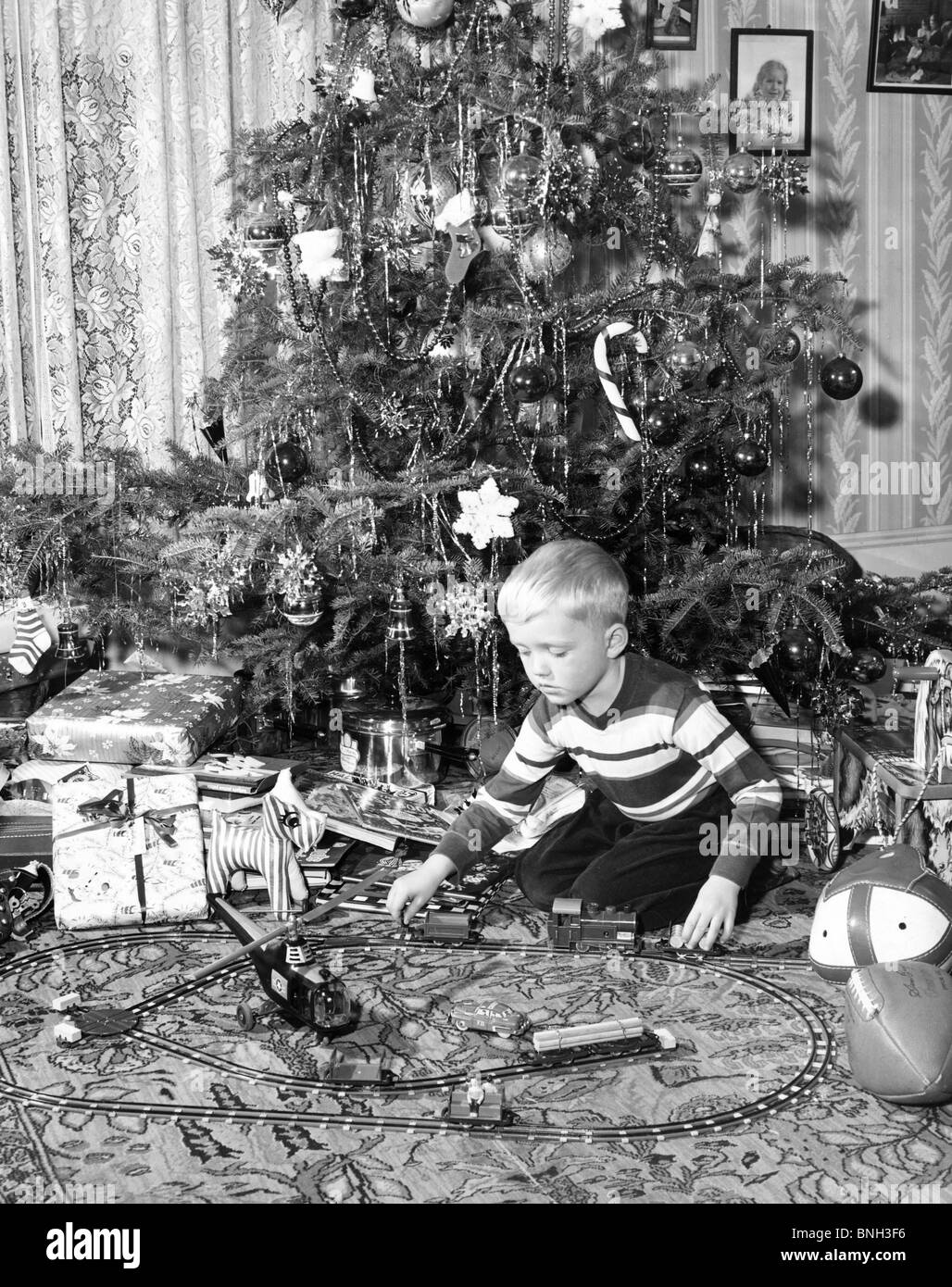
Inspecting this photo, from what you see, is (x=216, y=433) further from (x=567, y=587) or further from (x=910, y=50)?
(x=910, y=50)

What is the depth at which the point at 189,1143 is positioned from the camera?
5.73ft

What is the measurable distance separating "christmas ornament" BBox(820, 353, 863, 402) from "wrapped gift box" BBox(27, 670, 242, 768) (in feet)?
5.84

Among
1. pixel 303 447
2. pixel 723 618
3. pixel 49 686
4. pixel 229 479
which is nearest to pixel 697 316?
pixel 723 618

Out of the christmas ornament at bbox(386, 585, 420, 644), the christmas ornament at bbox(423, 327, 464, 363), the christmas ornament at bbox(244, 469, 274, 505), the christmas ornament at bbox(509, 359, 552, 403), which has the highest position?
the christmas ornament at bbox(423, 327, 464, 363)

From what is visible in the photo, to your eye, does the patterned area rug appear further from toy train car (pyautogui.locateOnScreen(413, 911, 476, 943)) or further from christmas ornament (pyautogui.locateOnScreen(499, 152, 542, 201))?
christmas ornament (pyautogui.locateOnScreen(499, 152, 542, 201))

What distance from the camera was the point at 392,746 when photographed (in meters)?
3.19

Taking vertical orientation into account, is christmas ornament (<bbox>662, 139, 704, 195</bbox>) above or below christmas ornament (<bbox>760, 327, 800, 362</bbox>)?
above

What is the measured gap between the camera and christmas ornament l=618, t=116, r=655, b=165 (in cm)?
323

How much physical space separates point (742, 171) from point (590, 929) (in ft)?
6.86

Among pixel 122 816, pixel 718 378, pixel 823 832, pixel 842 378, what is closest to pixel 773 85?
pixel 842 378

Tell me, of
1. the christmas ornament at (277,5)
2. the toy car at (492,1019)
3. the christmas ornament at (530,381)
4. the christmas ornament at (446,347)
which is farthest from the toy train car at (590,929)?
the christmas ornament at (277,5)

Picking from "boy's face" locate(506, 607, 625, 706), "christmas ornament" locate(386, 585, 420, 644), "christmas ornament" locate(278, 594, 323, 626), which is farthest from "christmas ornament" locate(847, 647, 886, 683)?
"christmas ornament" locate(278, 594, 323, 626)

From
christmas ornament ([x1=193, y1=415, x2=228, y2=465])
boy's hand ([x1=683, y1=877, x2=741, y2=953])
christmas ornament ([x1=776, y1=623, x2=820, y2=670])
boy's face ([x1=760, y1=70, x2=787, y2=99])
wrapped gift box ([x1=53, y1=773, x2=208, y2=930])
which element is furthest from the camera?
boy's face ([x1=760, y1=70, x2=787, y2=99])

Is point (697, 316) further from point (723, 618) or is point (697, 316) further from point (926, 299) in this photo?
point (926, 299)
